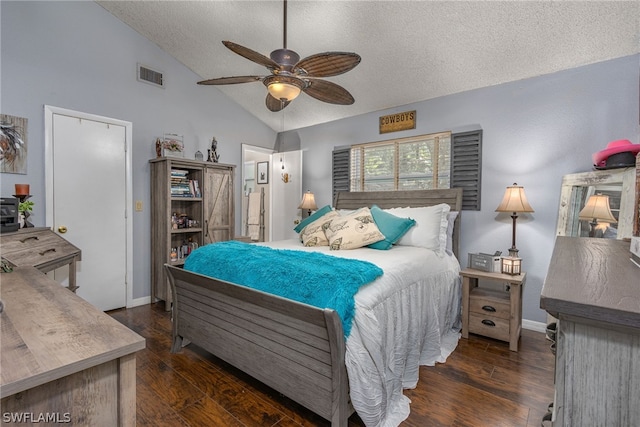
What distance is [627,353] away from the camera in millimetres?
520

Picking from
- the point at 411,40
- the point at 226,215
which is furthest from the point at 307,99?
the point at 226,215

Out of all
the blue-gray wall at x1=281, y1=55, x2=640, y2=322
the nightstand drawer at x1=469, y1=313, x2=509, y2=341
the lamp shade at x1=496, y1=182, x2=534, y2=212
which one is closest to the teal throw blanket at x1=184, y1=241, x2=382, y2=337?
the nightstand drawer at x1=469, y1=313, x2=509, y2=341

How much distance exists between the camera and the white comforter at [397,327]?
1.63m

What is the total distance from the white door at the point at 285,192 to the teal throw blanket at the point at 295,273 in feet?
8.84

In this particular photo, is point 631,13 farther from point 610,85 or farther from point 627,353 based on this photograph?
point 627,353

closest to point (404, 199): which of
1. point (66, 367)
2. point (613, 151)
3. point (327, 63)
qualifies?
point (613, 151)

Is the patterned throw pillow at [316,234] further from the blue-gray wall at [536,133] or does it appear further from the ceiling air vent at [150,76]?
the ceiling air vent at [150,76]

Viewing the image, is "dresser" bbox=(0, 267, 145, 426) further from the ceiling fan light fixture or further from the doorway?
the doorway

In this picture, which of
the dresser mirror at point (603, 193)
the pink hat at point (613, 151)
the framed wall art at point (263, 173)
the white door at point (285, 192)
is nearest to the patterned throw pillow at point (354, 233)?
the dresser mirror at point (603, 193)

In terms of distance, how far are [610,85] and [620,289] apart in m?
3.16

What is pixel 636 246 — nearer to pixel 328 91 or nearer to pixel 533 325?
pixel 328 91

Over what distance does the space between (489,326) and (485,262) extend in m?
0.59

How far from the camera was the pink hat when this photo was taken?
7.71ft

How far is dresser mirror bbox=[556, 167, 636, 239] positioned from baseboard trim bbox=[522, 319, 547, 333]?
96cm
